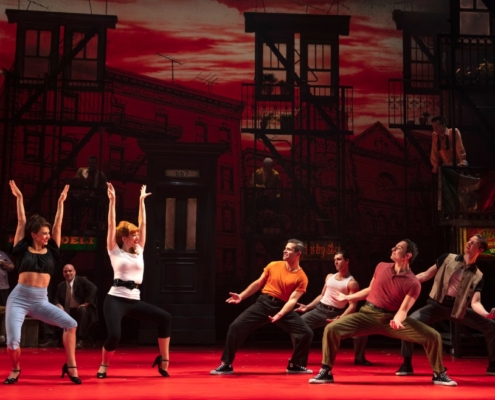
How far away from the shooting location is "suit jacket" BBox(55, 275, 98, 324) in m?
11.7

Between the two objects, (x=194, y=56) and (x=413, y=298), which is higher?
(x=194, y=56)

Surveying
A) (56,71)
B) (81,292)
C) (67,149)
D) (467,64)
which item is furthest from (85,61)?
(467,64)

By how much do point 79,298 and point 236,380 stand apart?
501 centimetres

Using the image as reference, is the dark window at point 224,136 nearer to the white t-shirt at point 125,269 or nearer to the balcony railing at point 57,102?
the balcony railing at point 57,102

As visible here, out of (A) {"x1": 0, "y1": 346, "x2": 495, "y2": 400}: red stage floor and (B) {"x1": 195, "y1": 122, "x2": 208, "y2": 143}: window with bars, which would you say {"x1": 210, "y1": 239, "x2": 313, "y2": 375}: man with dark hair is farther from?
(B) {"x1": 195, "y1": 122, "x2": 208, "y2": 143}: window with bars

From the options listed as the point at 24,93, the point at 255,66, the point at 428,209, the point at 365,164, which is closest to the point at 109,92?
the point at 24,93

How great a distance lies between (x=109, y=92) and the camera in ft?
41.0

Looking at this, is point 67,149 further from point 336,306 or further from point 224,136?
point 336,306

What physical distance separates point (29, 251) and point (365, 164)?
22.9 ft

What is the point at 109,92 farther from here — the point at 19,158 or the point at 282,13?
the point at 282,13

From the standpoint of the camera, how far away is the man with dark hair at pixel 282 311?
7.87m

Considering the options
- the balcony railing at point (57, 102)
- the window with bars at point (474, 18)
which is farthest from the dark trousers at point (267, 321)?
the window with bars at point (474, 18)

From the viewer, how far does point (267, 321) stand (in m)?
7.98

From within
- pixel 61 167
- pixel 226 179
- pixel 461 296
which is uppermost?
pixel 61 167
